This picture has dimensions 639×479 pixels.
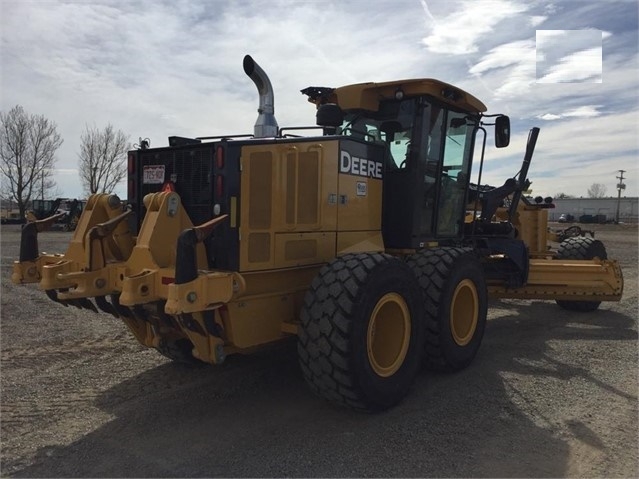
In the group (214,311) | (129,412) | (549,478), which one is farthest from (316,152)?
(549,478)

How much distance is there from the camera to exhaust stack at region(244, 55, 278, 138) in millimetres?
5152

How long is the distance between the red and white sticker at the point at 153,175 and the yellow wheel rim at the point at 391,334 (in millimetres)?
2249

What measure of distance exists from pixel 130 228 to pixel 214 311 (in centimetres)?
143

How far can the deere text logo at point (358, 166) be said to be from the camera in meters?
4.86

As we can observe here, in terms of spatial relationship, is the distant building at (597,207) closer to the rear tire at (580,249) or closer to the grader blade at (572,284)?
the rear tire at (580,249)

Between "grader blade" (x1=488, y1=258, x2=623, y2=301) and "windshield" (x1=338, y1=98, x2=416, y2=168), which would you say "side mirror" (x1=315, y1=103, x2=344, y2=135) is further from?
"grader blade" (x1=488, y1=258, x2=623, y2=301)

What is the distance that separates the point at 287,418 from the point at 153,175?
2.41 m

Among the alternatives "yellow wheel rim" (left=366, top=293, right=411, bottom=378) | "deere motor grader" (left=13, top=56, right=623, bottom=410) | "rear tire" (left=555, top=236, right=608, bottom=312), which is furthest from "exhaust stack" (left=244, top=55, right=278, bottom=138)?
"rear tire" (left=555, top=236, right=608, bottom=312)

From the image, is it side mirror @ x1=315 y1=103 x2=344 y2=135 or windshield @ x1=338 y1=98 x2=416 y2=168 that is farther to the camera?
windshield @ x1=338 y1=98 x2=416 y2=168

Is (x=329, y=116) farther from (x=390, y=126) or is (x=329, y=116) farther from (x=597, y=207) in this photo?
(x=597, y=207)

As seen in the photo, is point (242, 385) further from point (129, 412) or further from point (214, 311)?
point (214, 311)

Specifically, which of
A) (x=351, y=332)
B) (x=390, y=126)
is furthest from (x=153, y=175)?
(x=390, y=126)

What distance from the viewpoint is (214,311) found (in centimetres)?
395

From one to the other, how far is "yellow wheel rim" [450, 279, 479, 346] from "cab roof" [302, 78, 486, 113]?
6.71 ft
